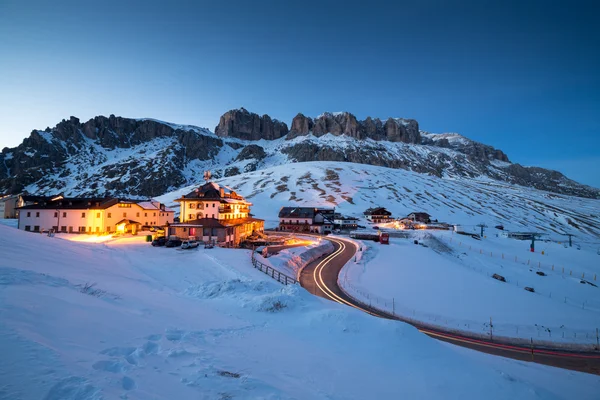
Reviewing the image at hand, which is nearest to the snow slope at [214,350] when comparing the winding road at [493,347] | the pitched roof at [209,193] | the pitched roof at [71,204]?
Result: the winding road at [493,347]

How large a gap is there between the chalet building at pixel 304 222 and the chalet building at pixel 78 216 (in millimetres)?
40036

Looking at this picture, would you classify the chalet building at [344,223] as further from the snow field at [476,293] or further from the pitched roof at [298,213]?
the snow field at [476,293]

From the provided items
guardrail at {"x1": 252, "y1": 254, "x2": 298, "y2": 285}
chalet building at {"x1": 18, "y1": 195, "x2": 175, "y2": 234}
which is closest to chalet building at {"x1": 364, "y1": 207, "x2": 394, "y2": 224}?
guardrail at {"x1": 252, "y1": 254, "x2": 298, "y2": 285}

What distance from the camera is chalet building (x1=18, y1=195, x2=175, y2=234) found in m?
52.3

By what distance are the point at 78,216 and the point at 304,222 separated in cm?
5337

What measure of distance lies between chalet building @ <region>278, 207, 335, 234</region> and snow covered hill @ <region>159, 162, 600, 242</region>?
283 inches

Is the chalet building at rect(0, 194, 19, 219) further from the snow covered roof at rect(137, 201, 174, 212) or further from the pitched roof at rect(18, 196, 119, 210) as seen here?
the snow covered roof at rect(137, 201, 174, 212)

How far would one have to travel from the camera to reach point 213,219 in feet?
167

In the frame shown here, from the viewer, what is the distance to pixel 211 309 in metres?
15.5

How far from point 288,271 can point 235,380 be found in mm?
29800

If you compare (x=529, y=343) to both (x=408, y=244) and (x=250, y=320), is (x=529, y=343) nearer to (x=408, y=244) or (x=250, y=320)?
(x=250, y=320)

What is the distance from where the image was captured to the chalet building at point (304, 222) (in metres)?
82.5

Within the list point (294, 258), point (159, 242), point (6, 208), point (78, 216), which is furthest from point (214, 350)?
point (6, 208)

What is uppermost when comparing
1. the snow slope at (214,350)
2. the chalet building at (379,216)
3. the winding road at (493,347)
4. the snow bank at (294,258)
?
the chalet building at (379,216)
